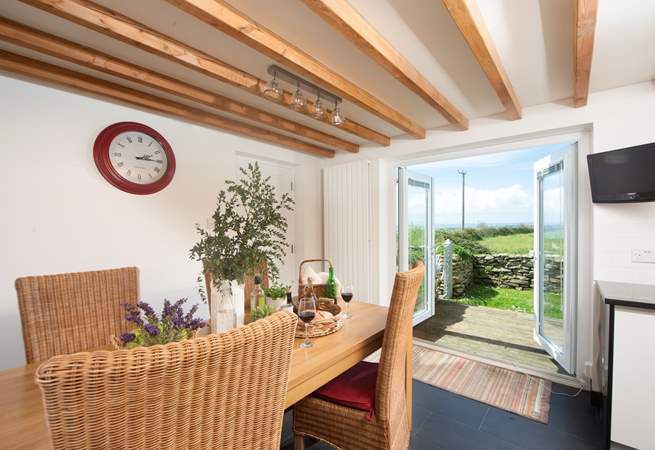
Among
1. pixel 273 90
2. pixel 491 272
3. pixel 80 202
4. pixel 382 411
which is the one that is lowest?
pixel 491 272

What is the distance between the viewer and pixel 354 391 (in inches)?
55.7

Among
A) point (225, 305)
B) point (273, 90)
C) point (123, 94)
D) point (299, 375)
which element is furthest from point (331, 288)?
point (123, 94)

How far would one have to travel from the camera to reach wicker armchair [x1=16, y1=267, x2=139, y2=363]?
1.31 metres

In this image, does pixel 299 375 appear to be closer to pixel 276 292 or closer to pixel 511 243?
pixel 276 292

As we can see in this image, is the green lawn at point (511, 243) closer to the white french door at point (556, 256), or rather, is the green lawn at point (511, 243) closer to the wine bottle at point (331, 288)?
the white french door at point (556, 256)

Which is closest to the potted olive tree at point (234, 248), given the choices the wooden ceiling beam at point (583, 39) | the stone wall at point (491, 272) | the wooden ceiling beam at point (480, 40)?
the wooden ceiling beam at point (480, 40)

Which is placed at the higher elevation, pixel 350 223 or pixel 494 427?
pixel 350 223

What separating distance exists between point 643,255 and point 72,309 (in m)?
3.44

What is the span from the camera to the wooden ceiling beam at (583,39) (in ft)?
3.92

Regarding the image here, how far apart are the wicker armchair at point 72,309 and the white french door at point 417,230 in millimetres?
2675

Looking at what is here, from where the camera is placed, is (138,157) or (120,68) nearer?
(120,68)

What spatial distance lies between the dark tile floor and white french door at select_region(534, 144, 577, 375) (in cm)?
47

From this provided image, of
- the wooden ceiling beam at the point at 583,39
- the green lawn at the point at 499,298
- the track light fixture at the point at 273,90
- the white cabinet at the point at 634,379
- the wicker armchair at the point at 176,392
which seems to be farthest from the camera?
the green lawn at the point at 499,298

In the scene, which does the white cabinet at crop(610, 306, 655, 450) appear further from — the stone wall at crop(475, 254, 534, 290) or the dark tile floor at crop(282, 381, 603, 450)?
the stone wall at crop(475, 254, 534, 290)
